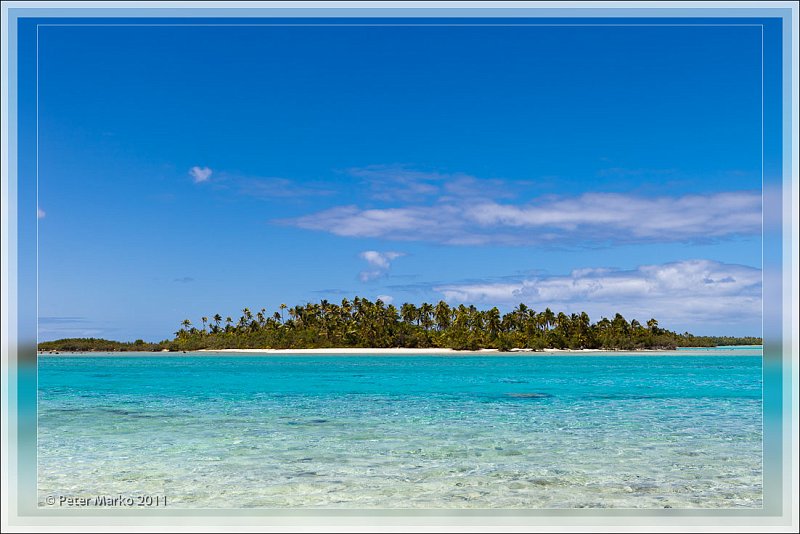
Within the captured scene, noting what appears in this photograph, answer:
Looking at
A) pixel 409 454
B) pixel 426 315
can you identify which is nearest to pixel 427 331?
pixel 426 315

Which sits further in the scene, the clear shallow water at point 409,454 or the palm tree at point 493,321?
the palm tree at point 493,321

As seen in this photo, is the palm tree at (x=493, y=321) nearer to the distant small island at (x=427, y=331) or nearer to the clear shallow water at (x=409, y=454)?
the distant small island at (x=427, y=331)

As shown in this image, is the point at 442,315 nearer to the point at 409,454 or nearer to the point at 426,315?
the point at 426,315

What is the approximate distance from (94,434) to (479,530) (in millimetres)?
13066

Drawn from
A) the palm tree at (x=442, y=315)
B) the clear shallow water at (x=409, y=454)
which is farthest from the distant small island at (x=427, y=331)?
the clear shallow water at (x=409, y=454)

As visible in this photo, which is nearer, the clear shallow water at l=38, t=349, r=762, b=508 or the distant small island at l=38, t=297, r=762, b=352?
the clear shallow water at l=38, t=349, r=762, b=508

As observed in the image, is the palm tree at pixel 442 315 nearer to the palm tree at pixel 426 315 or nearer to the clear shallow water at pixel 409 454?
the palm tree at pixel 426 315

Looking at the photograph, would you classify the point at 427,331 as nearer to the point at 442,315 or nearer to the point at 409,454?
the point at 442,315

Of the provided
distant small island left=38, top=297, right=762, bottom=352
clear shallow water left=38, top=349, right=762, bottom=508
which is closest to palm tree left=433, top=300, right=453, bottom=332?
distant small island left=38, top=297, right=762, bottom=352

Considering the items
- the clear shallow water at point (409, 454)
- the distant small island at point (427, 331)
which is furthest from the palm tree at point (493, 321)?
the clear shallow water at point (409, 454)

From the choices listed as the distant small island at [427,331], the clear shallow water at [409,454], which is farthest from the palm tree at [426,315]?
the clear shallow water at [409,454]

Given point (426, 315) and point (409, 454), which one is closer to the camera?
point (409, 454)

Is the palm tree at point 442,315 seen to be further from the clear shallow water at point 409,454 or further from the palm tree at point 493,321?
the clear shallow water at point 409,454

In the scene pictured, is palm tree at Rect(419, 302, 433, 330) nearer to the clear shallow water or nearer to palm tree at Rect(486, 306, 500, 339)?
palm tree at Rect(486, 306, 500, 339)
